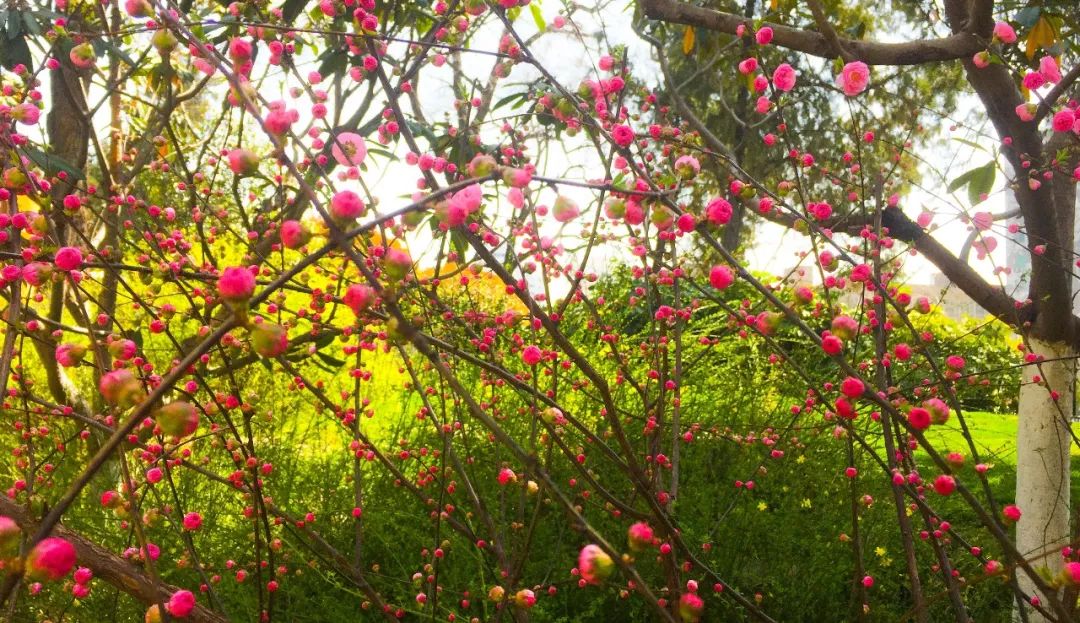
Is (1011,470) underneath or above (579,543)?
above

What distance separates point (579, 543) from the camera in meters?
2.79

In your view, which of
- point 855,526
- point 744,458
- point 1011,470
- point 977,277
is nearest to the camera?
point 855,526

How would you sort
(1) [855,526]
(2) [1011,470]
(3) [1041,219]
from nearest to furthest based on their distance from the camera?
(1) [855,526]
(3) [1041,219]
(2) [1011,470]

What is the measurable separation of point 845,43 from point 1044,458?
1358 mm

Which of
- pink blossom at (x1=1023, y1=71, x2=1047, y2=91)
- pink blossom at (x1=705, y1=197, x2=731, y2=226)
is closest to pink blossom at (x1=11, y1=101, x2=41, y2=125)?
pink blossom at (x1=705, y1=197, x2=731, y2=226)

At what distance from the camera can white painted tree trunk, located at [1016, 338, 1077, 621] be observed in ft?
7.11

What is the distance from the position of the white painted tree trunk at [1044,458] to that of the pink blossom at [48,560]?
235cm

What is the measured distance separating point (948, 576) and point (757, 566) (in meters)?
1.24

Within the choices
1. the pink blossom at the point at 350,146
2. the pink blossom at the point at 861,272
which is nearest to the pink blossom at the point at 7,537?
the pink blossom at the point at 350,146

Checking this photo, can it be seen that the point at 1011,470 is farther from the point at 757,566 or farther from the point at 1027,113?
the point at 1027,113

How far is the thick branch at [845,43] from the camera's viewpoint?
162cm

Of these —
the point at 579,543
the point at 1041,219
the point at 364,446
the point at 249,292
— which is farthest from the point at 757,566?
the point at 249,292

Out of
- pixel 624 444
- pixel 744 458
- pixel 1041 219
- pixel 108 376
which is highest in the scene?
pixel 1041 219

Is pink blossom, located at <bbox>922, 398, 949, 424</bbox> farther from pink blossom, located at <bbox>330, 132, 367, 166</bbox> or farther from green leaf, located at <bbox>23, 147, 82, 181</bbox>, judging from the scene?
green leaf, located at <bbox>23, 147, 82, 181</bbox>
